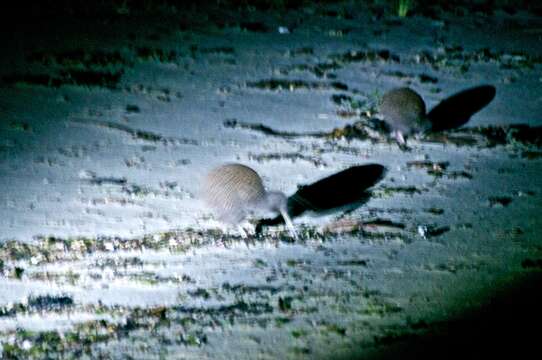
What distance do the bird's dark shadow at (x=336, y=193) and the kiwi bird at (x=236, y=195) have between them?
129mm

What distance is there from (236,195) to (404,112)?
1063 mm

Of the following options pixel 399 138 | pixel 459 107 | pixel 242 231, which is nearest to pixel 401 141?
pixel 399 138

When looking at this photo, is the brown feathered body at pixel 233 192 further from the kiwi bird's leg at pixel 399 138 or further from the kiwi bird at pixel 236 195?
the kiwi bird's leg at pixel 399 138

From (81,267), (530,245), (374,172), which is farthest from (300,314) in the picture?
(530,245)

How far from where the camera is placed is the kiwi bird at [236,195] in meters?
1.91

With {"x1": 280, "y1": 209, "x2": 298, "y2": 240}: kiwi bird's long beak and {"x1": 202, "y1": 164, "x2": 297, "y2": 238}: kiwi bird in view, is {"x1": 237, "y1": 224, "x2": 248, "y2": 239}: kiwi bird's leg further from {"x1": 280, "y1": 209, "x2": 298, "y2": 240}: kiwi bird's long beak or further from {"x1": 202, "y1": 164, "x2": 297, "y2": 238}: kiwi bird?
{"x1": 280, "y1": 209, "x2": 298, "y2": 240}: kiwi bird's long beak

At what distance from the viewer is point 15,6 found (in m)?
2.97

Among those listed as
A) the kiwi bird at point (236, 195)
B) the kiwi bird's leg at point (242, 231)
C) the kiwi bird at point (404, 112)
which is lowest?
the kiwi bird's leg at point (242, 231)

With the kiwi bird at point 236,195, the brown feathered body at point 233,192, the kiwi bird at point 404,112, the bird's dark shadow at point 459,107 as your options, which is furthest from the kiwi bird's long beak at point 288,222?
the bird's dark shadow at point 459,107

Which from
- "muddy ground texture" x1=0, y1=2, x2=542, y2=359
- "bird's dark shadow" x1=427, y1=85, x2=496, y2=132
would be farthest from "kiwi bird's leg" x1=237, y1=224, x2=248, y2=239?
"bird's dark shadow" x1=427, y1=85, x2=496, y2=132

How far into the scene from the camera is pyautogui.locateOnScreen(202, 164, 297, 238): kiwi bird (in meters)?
1.91

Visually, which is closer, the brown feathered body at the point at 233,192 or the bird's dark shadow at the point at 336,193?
the brown feathered body at the point at 233,192

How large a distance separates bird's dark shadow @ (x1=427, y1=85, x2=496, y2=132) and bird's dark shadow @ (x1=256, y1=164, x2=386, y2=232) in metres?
0.56

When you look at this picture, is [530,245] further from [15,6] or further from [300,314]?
[15,6]
